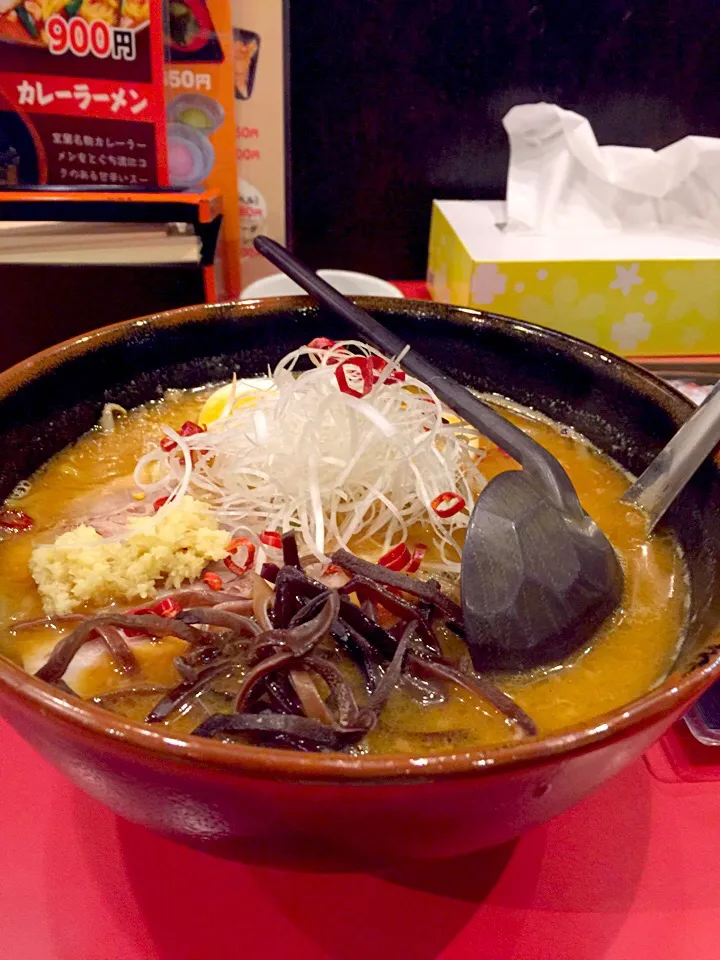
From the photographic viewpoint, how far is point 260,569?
104 centimetres

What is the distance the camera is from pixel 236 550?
1093 millimetres

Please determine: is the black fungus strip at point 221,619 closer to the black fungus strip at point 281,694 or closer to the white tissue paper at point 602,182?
the black fungus strip at point 281,694

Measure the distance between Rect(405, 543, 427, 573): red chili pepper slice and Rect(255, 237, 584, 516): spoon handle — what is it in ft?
0.67

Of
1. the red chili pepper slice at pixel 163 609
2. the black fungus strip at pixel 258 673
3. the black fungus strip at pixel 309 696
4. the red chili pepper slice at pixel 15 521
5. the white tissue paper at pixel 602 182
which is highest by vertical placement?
the white tissue paper at pixel 602 182

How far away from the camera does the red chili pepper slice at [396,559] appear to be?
1.12 m

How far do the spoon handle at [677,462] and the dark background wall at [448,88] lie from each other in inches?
59.3

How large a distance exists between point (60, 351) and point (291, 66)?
1371 mm

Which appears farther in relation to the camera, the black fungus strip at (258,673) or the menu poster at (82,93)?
the menu poster at (82,93)

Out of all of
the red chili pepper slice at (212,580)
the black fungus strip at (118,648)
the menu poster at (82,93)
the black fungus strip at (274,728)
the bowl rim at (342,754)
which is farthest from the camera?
the menu poster at (82,93)

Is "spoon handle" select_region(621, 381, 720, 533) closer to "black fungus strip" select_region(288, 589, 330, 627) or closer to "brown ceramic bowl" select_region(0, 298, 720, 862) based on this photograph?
"brown ceramic bowl" select_region(0, 298, 720, 862)

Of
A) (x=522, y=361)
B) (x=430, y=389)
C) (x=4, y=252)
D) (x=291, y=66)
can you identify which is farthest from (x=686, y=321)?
(x=4, y=252)

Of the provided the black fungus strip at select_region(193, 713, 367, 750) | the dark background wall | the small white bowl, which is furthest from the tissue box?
the black fungus strip at select_region(193, 713, 367, 750)

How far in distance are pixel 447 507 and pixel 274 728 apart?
0.55 m

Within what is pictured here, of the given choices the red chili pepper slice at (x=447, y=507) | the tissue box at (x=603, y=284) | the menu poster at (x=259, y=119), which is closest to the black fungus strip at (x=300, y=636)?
the red chili pepper slice at (x=447, y=507)
